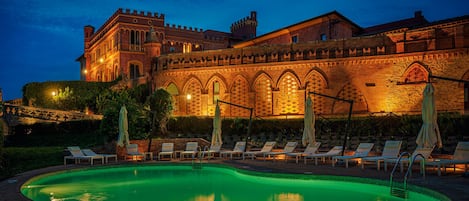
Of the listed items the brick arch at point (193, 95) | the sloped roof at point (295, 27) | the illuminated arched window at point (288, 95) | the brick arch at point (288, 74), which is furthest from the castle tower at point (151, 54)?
the illuminated arched window at point (288, 95)

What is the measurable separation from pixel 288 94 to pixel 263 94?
1.78 meters

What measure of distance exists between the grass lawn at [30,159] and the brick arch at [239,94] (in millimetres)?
14303

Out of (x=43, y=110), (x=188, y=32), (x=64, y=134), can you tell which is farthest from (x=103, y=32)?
(x=64, y=134)

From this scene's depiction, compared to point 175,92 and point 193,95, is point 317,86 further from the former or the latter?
point 175,92

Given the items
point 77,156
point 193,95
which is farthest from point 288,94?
point 77,156

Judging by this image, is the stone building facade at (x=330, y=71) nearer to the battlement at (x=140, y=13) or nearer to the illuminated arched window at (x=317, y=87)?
the illuminated arched window at (x=317, y=87)

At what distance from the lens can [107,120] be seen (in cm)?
2088

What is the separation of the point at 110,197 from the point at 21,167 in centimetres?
588

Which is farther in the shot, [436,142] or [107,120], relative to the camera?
[107,120]

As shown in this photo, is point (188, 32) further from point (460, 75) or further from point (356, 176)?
point (356, 176)

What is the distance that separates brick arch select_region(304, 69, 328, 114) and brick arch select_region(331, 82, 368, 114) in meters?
0.81

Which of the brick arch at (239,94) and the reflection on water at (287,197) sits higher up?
the brick arch at (239,94)

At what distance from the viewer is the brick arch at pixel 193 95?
32228 mm

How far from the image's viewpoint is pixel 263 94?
3042 centimetres
